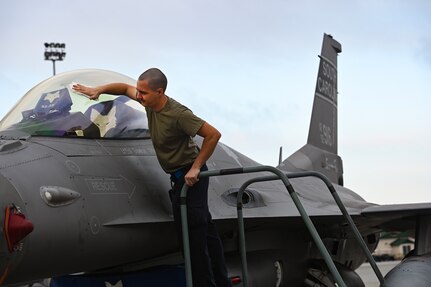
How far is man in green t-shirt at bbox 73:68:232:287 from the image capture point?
173 inches

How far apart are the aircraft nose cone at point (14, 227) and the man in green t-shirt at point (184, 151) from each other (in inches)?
41.5

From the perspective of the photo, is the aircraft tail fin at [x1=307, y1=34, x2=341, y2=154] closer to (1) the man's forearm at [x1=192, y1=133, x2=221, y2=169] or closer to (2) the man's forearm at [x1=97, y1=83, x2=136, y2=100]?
(2) the man's forearm at [x1=97, y1=83, x2=136, y2=100]

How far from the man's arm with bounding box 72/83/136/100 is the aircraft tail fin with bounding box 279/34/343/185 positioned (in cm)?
440

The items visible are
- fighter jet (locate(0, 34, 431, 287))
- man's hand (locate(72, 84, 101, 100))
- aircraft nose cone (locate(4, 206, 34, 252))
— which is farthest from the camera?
man's hand (locate(72, 84, 101, 100))

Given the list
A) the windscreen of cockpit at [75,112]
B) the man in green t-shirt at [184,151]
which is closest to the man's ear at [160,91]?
the man in green t-shirt at [184,151]

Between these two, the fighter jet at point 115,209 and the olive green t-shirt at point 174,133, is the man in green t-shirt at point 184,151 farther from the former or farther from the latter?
the fighter jet at point 115,209

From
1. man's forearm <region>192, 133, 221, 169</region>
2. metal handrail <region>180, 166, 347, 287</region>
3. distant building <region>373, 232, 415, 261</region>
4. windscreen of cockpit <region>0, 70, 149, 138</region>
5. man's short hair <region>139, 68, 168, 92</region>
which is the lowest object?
distant building <region>373, 232, 415, 261</region>

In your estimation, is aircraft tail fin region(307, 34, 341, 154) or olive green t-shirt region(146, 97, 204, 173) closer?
olive green t-shirt region(146, 97, 204, 173)

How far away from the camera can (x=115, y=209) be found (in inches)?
175

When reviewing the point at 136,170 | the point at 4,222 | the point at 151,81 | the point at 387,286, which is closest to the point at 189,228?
the point at 136,170

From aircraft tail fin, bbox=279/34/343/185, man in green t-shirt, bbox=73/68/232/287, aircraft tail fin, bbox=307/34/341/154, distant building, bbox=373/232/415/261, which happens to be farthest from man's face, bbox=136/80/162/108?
distant building, bbox=373/232/415/261

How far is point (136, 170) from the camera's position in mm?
4875

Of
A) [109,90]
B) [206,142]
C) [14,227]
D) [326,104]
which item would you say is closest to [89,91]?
[109,90]

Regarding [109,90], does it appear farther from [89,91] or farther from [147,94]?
[147,94]
